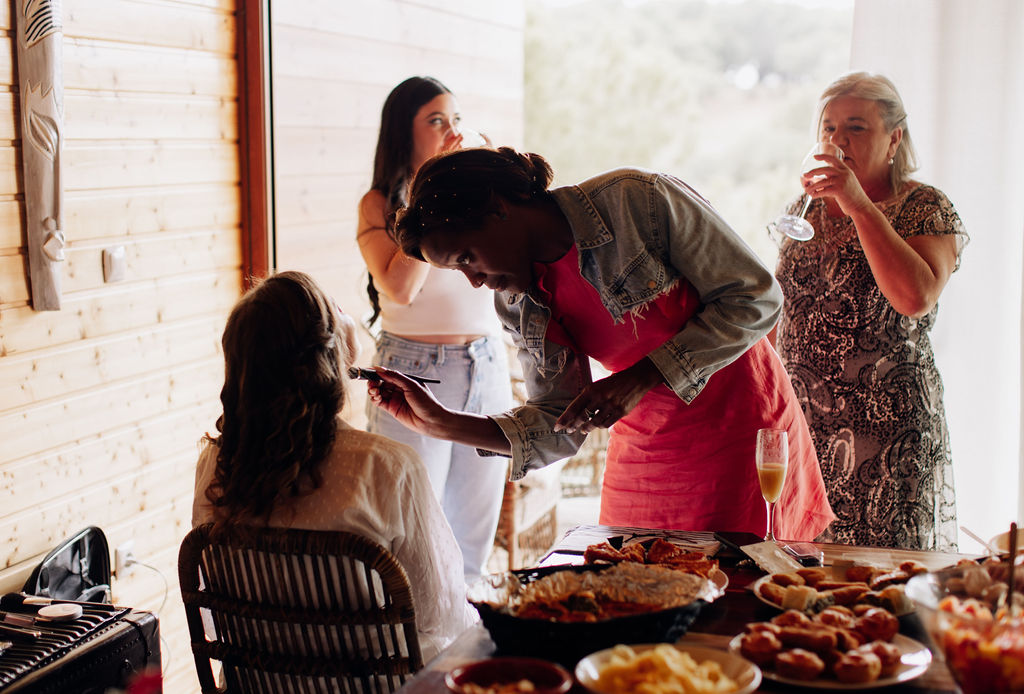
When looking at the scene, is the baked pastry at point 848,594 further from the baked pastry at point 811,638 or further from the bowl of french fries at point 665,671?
the bowl of french fries at point 665,671

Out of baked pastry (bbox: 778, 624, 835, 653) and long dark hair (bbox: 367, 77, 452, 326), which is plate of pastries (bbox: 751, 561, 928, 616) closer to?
baked pastry (bbox: 778, 624, 835, 653)

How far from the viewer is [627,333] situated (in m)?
1.64

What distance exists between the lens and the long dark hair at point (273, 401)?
147 centimetres

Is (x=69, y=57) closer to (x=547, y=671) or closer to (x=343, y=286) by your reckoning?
(x=343, y=286)

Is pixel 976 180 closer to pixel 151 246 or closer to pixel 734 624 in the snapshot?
pixel 734 624

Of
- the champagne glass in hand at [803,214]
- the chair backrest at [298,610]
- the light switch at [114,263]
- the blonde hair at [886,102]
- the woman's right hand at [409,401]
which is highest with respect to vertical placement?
the blonde hair at [886,102]

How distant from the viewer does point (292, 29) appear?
3092 millimetres

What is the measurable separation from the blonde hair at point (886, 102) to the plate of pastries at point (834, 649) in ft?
4.32

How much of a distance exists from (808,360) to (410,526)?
1062mm

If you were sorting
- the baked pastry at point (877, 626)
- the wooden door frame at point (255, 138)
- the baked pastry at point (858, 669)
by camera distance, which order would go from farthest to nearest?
the wooden door frame at point (255, 138) < the baked pastry at point (877, 626) < the baked pastry at point (858, 669)

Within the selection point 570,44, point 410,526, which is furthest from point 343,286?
point 570,44

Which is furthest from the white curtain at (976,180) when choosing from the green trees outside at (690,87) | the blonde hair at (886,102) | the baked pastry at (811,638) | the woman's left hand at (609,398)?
the green trees outside at (690,87)

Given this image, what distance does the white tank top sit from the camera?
2.56 metres

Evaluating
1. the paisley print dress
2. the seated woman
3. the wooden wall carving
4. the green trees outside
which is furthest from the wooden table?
the green trees outside
